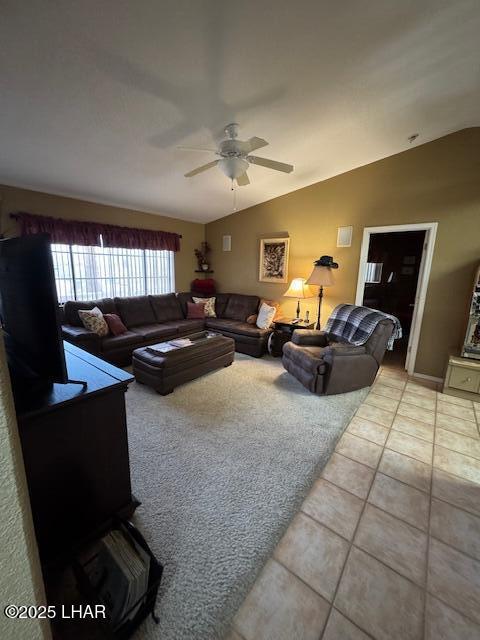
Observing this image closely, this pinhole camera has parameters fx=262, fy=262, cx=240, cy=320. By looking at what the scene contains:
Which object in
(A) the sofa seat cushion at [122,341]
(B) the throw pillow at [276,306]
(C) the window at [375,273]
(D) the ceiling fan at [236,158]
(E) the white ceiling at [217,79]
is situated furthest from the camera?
(C) the window at [375,273]

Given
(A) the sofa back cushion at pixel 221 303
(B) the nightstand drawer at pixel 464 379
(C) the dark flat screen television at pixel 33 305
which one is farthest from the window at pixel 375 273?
(C) the dark flat screen television at pixel 33 305

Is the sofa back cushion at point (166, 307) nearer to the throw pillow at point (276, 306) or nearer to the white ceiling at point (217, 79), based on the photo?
the throw pillow at point (276, 306)

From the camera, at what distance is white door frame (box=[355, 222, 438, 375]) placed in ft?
10.7

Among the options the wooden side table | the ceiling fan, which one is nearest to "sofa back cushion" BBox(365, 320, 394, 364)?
the wooden side table

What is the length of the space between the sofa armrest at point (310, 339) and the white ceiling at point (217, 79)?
2198 mm

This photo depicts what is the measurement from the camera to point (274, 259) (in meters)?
4.71

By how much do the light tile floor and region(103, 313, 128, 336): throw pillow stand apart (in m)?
3.11

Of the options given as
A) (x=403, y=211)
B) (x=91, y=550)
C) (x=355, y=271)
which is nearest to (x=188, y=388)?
(x=91, y=550)

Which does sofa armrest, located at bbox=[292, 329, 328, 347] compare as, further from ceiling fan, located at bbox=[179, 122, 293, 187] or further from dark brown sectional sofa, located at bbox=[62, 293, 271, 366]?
ceiling fan, located at bbox=[179, 122, 293, 187]

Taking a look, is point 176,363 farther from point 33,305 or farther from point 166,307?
point 166,307

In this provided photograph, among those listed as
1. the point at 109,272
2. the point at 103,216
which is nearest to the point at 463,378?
the point at 109,272

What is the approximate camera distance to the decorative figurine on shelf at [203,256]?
18.5 feet

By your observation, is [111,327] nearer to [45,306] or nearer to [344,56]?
[45,306]

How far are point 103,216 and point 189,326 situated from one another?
217 cm
